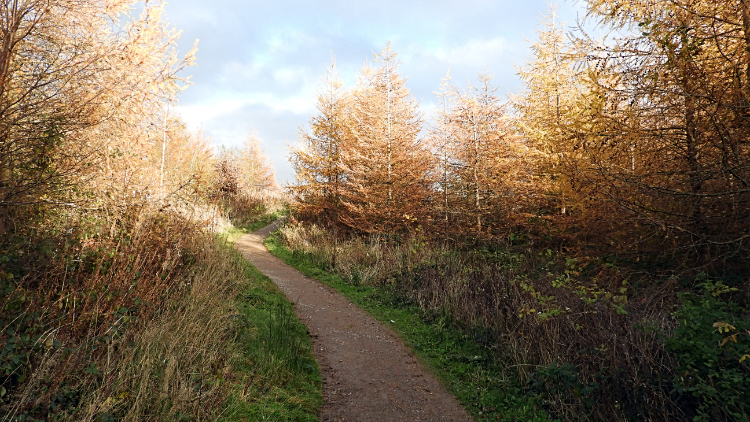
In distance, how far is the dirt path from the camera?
430 centimetres

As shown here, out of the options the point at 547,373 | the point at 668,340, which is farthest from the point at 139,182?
the point at 668,340

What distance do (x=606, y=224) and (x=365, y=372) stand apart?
17.4 ft

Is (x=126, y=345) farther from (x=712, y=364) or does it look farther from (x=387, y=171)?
(x=387, y=171)

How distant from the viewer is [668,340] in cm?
344

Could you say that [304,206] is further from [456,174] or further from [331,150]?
[456,174]

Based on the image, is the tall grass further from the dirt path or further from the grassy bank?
the grassy bank

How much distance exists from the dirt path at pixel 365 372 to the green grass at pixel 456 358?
216mm

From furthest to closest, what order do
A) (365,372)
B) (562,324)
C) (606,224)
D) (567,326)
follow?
(606,224) < (365,372) < (562,324) < (567,326)

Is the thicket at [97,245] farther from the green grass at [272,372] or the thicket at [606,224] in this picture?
the thicket at [606,224]

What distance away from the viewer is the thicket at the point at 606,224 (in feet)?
12.1

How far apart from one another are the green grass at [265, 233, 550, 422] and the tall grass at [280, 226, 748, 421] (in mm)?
162

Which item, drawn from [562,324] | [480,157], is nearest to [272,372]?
[562,324]

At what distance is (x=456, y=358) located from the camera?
18.5 feet

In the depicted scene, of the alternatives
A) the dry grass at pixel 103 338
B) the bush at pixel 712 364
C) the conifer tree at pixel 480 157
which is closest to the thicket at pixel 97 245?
the dry grass at pixel 103 338
